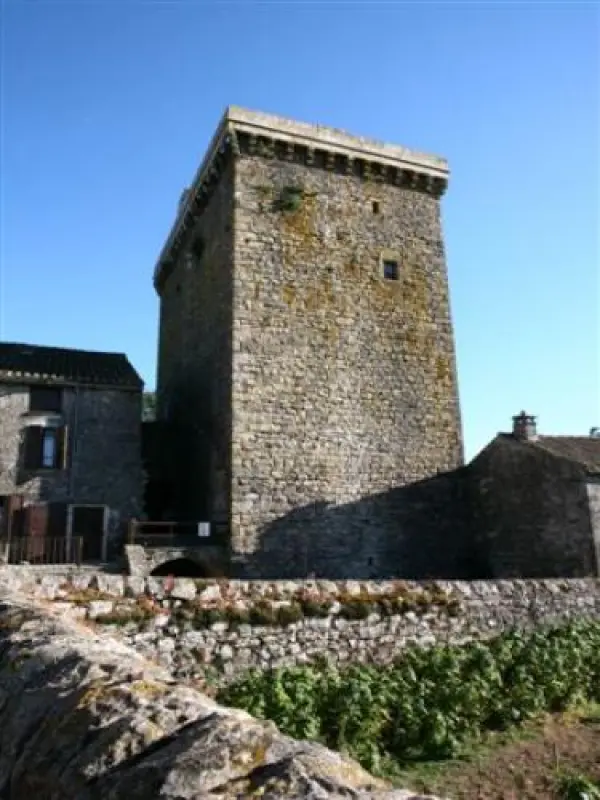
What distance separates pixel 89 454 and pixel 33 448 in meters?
1.52

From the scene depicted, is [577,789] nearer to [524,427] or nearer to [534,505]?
[534,505]

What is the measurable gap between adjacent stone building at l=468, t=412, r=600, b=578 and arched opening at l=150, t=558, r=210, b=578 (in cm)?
794

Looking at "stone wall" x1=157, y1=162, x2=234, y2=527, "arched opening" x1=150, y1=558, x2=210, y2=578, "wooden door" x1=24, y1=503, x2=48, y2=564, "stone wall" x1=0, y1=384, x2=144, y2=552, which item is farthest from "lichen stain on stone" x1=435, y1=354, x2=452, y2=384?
"wooden door" x1=24, y1=503, x2=48, y2=564

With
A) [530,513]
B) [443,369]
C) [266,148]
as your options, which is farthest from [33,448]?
[530,513]

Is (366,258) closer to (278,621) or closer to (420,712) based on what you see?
(278,621)

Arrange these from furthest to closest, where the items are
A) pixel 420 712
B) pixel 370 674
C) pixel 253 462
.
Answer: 1. pixel 253 462
2. pixel 370 674
3. pixel 420 712

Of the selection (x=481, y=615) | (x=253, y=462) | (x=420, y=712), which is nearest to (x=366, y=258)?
(x=253, y=462)

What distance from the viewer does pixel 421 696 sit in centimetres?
847

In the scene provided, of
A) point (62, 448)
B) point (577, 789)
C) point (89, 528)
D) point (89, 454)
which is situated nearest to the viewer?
point (577, 789)

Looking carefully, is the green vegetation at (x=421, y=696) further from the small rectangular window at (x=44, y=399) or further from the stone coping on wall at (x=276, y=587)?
the small rectangular window at (x=44, y=399)

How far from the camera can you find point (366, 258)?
64.0ft

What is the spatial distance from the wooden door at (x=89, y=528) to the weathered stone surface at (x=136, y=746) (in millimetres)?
14628

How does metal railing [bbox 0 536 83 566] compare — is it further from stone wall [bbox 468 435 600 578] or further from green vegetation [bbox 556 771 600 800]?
green vegetation [bbox 556 771 600 800]

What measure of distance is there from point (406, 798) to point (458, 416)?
18.2m
